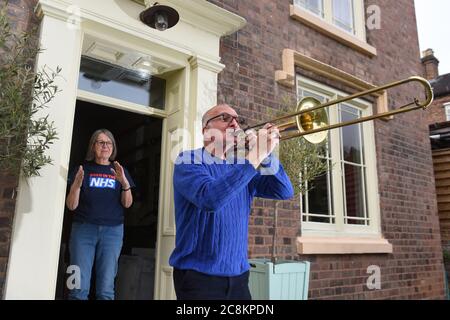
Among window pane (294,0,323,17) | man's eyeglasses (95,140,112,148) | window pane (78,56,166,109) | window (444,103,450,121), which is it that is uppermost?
window (444,103,450,121)

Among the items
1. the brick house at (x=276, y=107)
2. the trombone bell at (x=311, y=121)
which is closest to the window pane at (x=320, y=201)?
the brick house at (x=276, y=107)

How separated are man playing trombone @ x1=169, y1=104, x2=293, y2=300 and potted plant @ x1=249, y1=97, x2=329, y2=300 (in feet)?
4.43

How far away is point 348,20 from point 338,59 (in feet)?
3.16

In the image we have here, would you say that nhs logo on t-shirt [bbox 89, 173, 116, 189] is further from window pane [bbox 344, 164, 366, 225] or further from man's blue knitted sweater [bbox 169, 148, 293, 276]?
window pane [bbox 344, 164, 366, 225]

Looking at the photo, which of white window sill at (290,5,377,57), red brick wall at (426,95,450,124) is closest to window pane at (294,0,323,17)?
white window sill at (290,5,377,57)

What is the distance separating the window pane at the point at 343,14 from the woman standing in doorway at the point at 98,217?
4.11 meters

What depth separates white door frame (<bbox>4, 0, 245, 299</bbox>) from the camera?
275 cm

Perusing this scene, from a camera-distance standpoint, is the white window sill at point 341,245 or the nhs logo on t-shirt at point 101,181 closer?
the nhs logo on t-shirt at point 101,181

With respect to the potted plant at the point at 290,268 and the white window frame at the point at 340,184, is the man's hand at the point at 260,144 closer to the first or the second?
the potted plant at the point at 290,268

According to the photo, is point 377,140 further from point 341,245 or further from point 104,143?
point 104,143

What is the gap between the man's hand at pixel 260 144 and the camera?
2.00 meters
